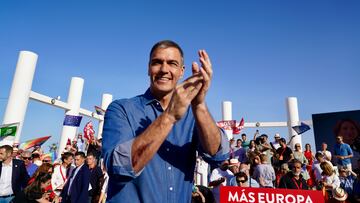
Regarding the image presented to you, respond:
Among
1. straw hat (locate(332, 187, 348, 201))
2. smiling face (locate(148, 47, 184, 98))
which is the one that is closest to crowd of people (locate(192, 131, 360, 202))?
straw hat (locate(332, 187, 348, 201))

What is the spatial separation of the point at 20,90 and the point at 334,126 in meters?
16.4

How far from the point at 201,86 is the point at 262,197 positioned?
4596 mm

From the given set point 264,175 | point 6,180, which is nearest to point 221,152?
point 6,180

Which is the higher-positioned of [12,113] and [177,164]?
[12,113]

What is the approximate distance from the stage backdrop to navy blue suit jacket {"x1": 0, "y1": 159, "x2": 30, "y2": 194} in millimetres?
14846

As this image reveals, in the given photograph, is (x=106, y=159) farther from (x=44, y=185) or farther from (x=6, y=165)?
(x=6, y=165)

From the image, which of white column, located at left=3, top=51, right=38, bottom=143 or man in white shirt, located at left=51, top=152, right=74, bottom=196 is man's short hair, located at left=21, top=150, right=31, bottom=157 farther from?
man in white shirt, located at left=51, top=152, right=74, bottom=196

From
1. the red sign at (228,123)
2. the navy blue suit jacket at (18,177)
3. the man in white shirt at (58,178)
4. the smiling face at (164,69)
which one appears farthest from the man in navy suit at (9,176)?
the red sign at (228,123)

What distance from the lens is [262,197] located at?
16.9 feet

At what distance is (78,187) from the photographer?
6.66 meters

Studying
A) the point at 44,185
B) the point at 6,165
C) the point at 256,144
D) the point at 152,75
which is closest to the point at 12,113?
→ the point at 6,165

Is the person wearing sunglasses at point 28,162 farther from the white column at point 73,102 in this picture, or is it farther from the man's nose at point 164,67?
the man's nose at point 164,67

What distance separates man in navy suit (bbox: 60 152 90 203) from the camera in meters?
6.52

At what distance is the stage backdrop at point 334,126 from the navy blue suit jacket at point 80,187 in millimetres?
13600
